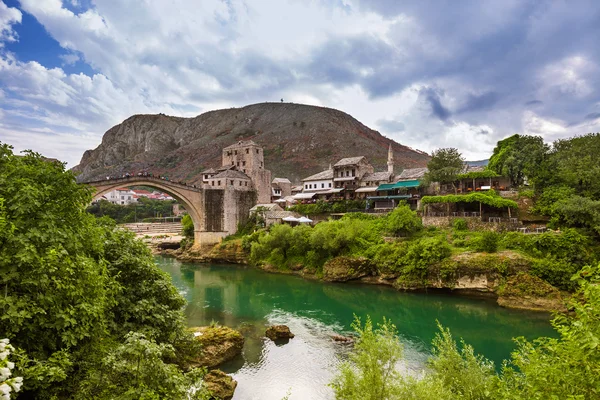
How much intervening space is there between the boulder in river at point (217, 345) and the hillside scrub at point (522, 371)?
7991 millimetres

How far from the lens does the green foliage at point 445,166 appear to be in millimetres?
35344

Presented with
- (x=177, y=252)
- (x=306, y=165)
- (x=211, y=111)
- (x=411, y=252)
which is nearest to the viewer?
(x=411, y=252)

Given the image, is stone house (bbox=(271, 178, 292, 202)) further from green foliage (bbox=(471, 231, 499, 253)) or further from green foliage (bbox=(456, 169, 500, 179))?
green foliage (bbox=(471, 231, 499, 253))

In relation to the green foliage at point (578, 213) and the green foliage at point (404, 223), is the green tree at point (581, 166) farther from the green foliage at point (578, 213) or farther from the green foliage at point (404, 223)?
the green foliage at point (404, 223)

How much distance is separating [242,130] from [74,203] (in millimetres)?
141302

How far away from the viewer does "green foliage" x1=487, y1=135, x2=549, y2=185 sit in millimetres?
31391

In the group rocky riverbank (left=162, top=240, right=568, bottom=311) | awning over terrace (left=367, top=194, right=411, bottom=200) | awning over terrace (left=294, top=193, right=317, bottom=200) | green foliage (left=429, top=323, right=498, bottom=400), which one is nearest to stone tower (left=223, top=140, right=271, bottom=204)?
awning over terrace (left=294, top=193, right=317, bottom=200)

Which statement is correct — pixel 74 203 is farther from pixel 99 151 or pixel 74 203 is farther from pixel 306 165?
pixel 99 151

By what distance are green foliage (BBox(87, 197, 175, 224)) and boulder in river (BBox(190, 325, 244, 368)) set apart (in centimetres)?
6501

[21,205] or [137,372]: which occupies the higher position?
[21,205]

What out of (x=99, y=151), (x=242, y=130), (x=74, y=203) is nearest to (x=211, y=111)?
(x=242, y=130)

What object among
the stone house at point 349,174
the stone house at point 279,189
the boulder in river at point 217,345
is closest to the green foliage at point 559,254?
the boulder in river at point 217,345

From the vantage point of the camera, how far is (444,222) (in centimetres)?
3138

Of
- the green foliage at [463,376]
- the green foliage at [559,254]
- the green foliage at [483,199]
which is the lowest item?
the green foliage at [463,376]
